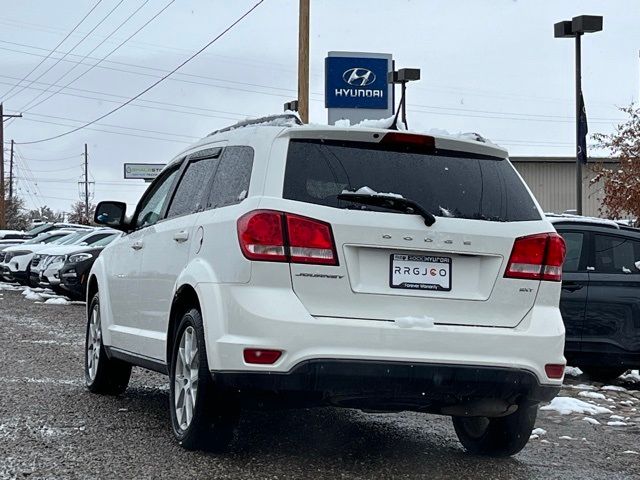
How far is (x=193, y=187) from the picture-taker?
260 inches

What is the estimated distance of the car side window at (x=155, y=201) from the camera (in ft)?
23.8

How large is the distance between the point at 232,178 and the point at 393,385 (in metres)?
1.48

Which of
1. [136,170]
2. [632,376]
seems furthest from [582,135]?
[136,170]

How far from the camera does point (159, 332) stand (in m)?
6.55

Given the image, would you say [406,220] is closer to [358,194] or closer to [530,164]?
[358,194]

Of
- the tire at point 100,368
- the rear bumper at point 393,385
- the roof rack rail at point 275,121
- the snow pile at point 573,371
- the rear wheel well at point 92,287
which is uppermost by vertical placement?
the roof rack rail at point 275,121

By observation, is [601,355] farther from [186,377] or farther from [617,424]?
[186,377]

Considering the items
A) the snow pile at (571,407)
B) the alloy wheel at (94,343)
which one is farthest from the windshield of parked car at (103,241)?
the snow pile at (571,407)

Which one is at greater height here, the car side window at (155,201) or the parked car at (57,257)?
the car side window at (155,201)

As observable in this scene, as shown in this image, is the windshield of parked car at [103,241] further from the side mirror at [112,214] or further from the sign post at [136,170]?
the sign post at [136,170]

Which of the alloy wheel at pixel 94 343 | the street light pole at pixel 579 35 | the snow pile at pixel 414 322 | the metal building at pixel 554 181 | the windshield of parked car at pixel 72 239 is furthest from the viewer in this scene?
the metal building at pixel 554 181

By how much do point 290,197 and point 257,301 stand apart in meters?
0.54

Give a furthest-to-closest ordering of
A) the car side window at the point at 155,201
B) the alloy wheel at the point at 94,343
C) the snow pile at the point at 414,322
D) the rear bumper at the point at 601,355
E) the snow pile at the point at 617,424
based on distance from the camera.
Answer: the rear bumper at the point at 601,355 < the alloy wheel at the point at 94,343 < the snow pile at the point at 617,424 < the car side window at the point at 155,201 < the snow pile at the point at 414,322

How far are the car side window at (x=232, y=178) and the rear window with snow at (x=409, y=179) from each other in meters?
0.31
